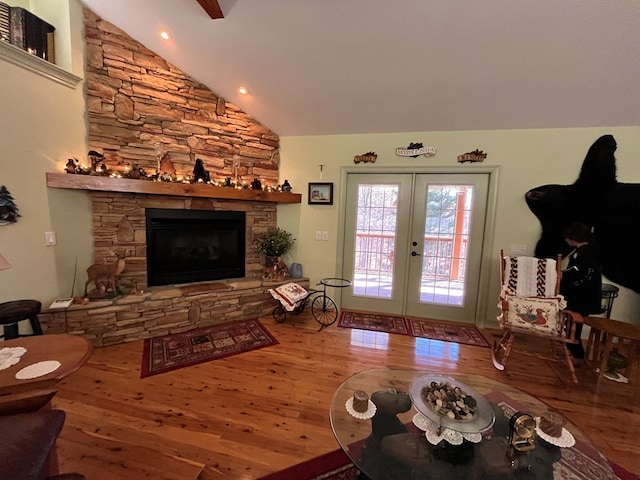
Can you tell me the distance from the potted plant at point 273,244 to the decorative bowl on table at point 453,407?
2453 mm

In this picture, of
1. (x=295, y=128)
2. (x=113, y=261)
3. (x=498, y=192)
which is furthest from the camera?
(x=295, y=128)

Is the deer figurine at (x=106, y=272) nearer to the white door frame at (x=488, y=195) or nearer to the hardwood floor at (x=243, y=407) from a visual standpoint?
the hardwood floor at (x=243, y=407)

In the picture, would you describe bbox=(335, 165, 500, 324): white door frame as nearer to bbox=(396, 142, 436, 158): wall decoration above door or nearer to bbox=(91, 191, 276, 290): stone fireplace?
bbox=(396, 142, 436, 158): wall decoration above door

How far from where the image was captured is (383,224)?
3639 millimetres

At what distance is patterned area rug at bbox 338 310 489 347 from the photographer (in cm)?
308

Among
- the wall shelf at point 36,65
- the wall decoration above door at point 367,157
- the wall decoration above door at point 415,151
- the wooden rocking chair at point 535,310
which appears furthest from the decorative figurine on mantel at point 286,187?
the wooden rocking chair at point 535,310

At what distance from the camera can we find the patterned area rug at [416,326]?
10.1 feet

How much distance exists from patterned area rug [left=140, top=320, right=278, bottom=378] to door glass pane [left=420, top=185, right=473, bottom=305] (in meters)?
2.21

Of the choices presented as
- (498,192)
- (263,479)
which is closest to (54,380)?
(263,479)

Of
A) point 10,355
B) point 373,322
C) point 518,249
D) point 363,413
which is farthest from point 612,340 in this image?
point 10,355

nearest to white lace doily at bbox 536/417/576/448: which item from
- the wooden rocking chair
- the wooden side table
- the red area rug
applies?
the red area rug

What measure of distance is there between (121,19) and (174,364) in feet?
11.3

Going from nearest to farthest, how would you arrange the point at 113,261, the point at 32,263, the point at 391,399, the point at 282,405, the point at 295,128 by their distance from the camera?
1. the point at 391,399
2. the point at 282,405
3. the point at 32,263
4. the point at 113,261
5. the point at 295,128

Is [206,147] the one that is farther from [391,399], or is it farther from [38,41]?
[391,399]
